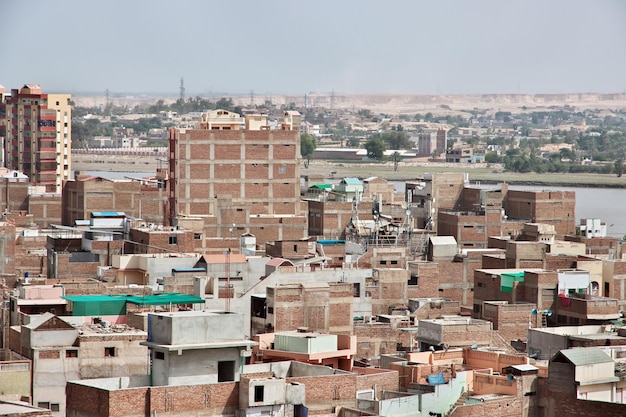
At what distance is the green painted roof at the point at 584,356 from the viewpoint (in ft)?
60.6

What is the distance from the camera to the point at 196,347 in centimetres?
1653

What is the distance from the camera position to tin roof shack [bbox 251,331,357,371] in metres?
19.9

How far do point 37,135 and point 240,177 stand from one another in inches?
898

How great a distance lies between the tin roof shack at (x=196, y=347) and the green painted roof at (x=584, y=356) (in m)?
3.80

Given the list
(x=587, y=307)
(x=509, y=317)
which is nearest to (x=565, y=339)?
(x=587, y=307)

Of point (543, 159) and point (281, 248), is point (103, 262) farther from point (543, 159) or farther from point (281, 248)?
point (543, 159)

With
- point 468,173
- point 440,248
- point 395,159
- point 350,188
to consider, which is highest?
point 350,188

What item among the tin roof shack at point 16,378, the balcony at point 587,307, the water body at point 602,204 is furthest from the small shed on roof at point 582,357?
the water body at point 602,204

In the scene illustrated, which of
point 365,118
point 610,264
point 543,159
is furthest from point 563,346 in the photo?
point 365,118

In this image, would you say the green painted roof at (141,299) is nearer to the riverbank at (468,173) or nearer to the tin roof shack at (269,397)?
the tin roof shack at (269,397)

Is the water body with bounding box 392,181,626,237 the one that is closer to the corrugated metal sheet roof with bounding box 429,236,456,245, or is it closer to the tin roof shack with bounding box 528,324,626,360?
the corrugated metal sheet roof with bounding box 429,236,456,245

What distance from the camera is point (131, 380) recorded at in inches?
669

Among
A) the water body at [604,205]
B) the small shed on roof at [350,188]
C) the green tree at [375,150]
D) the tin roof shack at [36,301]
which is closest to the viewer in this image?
the tin roof shack at [36,301]

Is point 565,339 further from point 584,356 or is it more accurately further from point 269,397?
point 269,397
